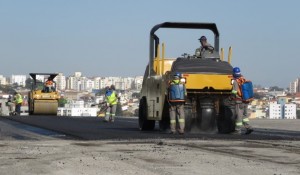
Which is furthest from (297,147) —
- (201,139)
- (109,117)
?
(109,117)

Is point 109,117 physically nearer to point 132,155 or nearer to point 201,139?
point 201,139

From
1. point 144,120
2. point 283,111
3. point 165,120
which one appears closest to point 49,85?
point 144,120

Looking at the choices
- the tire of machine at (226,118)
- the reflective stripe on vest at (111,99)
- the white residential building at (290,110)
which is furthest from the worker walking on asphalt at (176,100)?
the white residential building at (290,110)

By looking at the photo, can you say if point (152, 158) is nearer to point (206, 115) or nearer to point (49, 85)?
point (206, 115)

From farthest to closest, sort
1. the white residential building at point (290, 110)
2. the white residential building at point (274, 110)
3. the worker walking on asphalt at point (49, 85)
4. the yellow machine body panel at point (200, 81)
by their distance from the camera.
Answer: the white residential building at point (274, 110), the white residential building at point (290, 110), the worker walking on asphalt at point (49, 85), the yellow machine body panel at point (200, 81)

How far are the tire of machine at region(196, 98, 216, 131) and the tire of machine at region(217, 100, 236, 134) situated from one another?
1.04 feet

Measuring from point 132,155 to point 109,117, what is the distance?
766 inches

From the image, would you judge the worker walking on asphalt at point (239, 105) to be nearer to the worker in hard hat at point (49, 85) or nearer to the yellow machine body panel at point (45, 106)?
the yellow machine body panel at point (45, 106)

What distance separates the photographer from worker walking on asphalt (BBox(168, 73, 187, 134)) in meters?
17.8

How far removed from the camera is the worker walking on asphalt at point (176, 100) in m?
17.8

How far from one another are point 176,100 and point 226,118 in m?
1.67

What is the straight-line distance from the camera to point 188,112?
1861cm

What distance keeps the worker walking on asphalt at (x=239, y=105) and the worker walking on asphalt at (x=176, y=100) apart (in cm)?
→ 139

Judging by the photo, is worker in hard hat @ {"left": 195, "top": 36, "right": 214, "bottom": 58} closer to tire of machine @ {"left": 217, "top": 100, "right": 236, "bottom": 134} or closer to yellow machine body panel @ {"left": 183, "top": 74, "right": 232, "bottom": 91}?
yellow machine body panel @ {"left": 183, "top": 74, "right": 232, "bottom": 91}
